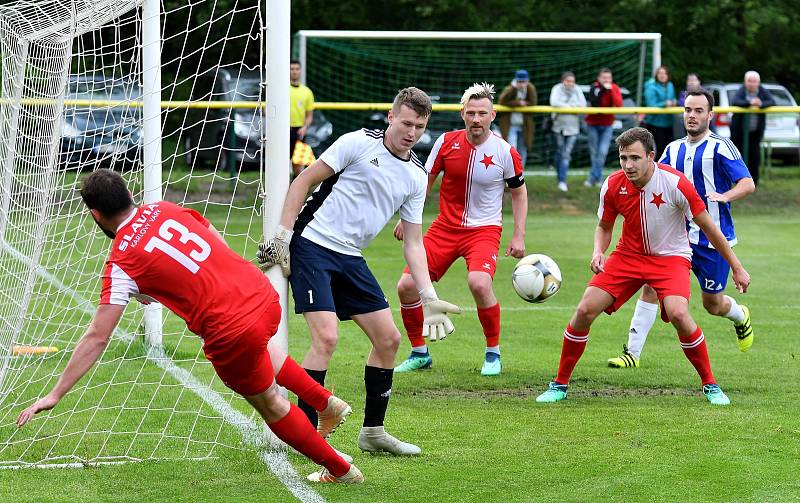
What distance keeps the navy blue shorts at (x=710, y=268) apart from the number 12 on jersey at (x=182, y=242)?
173 inches

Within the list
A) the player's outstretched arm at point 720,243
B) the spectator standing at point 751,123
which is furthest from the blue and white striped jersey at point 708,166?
the spectator standing at point 751,123

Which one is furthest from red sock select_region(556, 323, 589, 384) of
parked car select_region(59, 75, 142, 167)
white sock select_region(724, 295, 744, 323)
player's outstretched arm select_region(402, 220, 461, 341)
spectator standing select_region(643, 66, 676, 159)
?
spectator standing select_region(643, 66, 676, 159)

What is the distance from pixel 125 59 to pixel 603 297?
3.83 metres

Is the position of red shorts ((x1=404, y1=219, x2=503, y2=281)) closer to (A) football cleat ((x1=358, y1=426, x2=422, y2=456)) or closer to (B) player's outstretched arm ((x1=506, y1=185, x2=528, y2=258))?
(B) player's outstretched arm ((x1=506, y1=185, x2=528, y2=258))

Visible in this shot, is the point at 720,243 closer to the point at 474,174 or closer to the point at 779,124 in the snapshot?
the point at 474,174

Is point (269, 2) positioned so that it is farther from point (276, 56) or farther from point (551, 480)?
point (551, 480)

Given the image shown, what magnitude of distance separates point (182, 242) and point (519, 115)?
51.0 feet

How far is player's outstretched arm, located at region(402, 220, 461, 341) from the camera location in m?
6.11

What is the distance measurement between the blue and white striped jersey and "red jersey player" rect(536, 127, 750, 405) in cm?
79

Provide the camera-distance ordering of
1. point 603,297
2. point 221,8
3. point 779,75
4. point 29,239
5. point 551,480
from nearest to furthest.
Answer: point 551,480 → point 603,297 → point 29,239 → point 221,8 → point 779,75

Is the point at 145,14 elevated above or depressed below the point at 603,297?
above

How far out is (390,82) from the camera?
76.7 feet

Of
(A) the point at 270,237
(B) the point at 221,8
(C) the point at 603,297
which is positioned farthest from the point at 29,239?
(B) the point at 221,8

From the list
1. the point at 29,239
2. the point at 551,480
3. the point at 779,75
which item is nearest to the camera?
the point at 551,480
